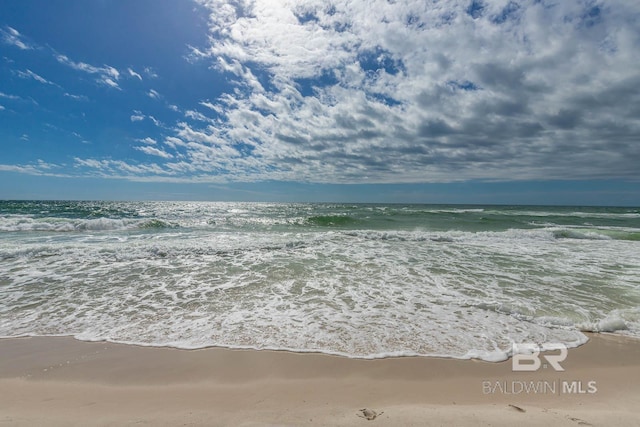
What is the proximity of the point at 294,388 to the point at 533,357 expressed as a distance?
3227mm

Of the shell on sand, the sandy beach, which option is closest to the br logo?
the sandy beach

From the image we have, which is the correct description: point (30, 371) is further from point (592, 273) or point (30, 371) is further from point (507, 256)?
point (507, 256)

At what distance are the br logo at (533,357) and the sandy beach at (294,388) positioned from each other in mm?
88

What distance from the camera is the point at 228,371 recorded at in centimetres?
360

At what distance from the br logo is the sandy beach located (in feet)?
0.29

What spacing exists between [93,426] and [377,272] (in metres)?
6.94

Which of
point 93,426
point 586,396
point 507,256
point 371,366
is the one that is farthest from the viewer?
point 507,256

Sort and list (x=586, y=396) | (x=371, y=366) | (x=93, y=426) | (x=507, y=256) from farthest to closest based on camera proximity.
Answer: (x=507, y=256) → (x=371, y=366) → (x=586, y=396) → (x=93, y=426)

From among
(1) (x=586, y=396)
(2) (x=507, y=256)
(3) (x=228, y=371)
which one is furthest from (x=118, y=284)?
(2) (x=507, y=256)

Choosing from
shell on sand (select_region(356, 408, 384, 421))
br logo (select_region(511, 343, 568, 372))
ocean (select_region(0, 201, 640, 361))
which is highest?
shell on sand (select_region(356, 408, 384, 421))

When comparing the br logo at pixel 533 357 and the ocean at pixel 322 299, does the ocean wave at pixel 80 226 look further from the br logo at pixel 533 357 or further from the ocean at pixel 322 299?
the br logo at pixel 533 357

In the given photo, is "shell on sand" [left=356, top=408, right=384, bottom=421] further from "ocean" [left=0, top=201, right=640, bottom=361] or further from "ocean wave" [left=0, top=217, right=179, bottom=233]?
"ocean wave" [left=0, top=217, right=179, bottom=233]

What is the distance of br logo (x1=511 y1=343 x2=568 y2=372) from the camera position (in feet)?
12.2

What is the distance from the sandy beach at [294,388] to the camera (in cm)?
265
